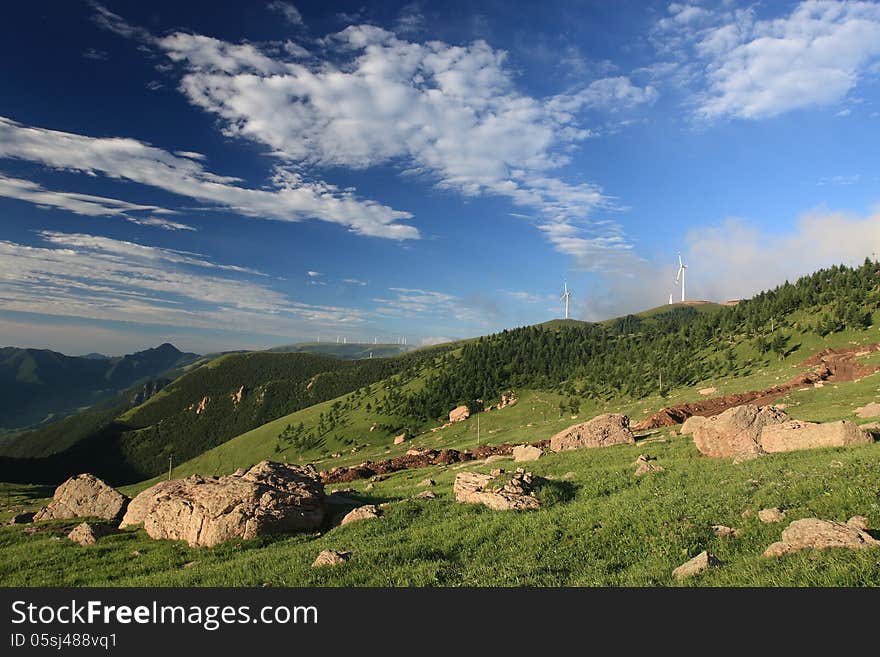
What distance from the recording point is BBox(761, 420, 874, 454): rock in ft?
80.4

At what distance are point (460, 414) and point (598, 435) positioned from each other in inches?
3972

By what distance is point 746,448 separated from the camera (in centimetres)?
2722

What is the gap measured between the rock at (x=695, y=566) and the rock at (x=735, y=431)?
18.5 meters

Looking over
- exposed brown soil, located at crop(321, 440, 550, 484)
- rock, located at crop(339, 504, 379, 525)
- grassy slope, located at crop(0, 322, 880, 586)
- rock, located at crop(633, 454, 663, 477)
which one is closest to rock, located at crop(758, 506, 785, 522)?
grassy slope, located at crop(0, 322, 880, 586)

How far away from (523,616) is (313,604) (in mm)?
5371

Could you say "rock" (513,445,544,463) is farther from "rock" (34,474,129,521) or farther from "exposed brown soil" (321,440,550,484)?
"rock" (34,474,129,521)

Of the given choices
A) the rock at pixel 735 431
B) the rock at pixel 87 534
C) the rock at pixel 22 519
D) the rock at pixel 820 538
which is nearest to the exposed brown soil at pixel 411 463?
the rock at pixel 735 431

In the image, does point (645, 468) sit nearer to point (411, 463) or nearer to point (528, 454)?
point (528, 454)

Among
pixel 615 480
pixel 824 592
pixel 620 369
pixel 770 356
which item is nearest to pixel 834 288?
pixel 770 356

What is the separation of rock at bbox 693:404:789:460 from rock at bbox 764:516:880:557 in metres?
17.1

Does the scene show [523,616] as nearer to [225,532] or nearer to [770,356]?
[225,532]

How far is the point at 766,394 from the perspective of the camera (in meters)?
59.7

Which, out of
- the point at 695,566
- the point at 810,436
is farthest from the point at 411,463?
the point at 695,566

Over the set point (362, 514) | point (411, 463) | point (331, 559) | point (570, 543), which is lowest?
point (411, 463)
